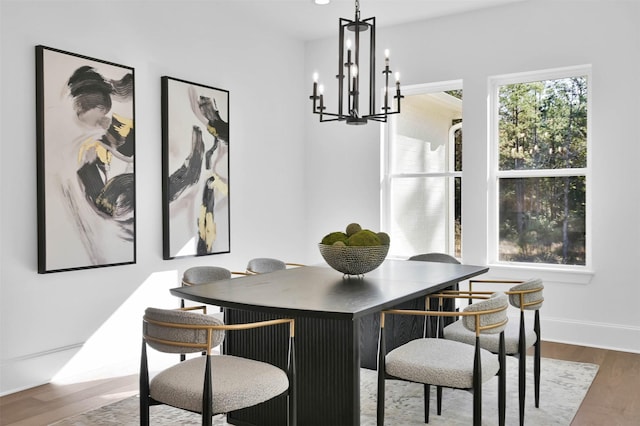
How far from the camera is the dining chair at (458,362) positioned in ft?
7.77

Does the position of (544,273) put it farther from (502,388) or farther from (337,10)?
(337,10)

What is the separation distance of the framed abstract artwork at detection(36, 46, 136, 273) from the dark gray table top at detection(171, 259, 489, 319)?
141 cm

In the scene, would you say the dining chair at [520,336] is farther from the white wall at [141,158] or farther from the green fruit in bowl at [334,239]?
the white wall at [141,158]

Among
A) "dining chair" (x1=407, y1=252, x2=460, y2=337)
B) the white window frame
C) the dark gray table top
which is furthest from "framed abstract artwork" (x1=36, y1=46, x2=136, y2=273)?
the white window frame

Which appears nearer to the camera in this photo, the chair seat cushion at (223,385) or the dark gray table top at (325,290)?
the chair seat cushion at (223,385)

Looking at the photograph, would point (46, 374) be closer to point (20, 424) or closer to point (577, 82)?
point (20, 424)

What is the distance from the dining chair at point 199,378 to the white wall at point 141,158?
1.73 metres

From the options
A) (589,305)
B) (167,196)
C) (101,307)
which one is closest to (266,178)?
(167,196)

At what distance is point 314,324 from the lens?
256cm

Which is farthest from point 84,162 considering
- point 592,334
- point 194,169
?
point 592,334

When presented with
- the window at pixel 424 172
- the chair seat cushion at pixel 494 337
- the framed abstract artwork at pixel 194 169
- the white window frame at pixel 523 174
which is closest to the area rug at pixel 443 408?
the chair seat cushion at pixel 494 337

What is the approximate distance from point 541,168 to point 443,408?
2563 mm

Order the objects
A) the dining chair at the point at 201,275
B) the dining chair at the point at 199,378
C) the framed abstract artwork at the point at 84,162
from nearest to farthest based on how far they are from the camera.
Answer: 1. the dining chair at the point at 199,378
2. the dining chair at the point at 201,275
3. the framed abstract artwork at the point at 84,162

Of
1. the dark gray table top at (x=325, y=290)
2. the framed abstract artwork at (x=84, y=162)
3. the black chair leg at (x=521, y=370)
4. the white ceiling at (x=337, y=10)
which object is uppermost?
the white ceiling at (x=337, y=10)
